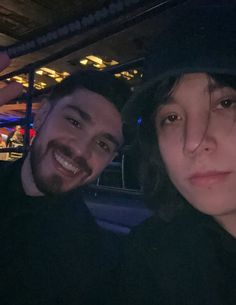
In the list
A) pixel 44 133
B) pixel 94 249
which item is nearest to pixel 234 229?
pixel 94 249

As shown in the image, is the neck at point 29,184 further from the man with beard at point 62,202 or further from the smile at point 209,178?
the smile at point 209,178

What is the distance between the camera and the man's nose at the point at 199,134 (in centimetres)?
99

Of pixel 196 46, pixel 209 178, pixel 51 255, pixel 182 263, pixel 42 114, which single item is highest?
pixel 196 46

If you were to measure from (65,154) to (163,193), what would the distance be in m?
0.72

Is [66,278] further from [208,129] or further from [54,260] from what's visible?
[208,129]

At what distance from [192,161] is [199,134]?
109 mm

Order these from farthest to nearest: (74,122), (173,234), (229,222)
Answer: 1. (74,122)
2. (173,234)
3. (229,222)

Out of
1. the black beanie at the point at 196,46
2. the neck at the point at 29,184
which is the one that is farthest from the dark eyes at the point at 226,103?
the neck at the point at 29,184

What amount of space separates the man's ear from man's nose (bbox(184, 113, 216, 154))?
1.33m

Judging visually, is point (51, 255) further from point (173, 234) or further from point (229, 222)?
point (229, 222)

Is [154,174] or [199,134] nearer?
[199,134]

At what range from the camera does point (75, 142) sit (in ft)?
6.12

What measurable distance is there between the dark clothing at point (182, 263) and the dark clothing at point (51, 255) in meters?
0.19

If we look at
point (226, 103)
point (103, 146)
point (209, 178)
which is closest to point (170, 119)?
Answer: point (226, 103)
